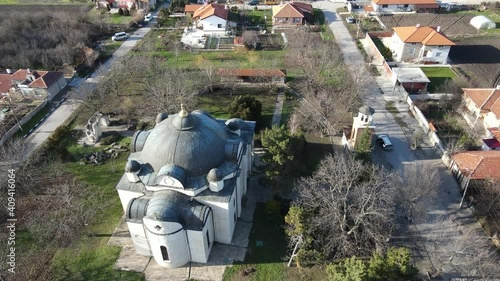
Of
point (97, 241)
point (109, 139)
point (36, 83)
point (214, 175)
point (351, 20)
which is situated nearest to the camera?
point (214, 175)

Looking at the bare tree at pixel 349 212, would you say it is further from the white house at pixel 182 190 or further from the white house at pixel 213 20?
the white house at pixel 213 20

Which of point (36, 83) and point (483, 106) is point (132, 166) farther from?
point (483, 106)

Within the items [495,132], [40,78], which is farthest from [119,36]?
[495,132]

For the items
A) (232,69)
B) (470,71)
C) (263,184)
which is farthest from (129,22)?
(470,71)

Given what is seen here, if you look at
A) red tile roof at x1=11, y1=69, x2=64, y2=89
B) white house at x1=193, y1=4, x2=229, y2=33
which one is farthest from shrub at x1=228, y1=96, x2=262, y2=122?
white house at x1=193, y1=4, x2=229, y2=33

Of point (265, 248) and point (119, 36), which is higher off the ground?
point (119, 36)

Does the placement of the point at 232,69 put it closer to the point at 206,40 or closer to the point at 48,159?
the point at 206,40
